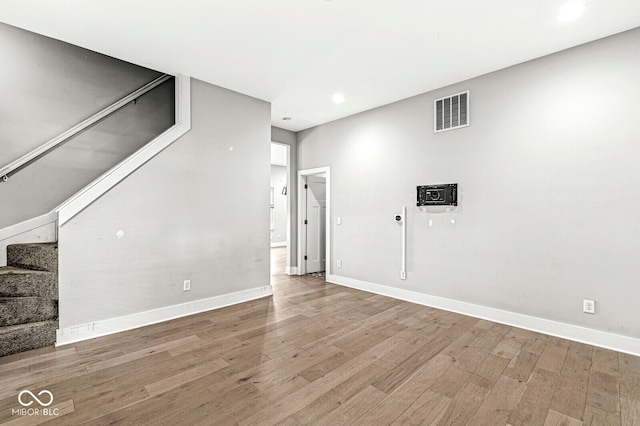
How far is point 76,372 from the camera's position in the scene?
2.36m

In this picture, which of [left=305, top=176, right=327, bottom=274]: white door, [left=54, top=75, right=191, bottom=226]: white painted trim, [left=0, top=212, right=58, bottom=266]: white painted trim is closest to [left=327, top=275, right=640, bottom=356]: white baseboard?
[left=305, top=176, right=327, bottom=274]: white door

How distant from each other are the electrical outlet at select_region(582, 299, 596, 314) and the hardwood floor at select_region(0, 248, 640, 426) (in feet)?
1.11

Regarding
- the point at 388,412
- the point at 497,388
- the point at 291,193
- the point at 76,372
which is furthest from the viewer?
the point at 291,193

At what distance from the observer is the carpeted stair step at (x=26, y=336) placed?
2.59 metres

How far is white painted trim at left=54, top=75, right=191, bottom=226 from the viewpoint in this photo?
2.95 meters

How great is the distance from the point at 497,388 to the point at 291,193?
460cm

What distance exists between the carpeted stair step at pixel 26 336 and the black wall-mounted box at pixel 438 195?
4.32m

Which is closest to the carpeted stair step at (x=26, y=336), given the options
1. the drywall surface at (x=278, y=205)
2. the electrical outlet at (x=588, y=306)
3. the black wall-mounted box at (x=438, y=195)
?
the black wall-mounted box at (x=438, y=195)

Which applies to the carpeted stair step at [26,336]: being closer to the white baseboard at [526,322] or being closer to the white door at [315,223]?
the white baseboard at [526,322]

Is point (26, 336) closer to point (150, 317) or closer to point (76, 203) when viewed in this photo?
point (150, 317)

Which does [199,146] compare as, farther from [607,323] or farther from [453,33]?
[607,323]

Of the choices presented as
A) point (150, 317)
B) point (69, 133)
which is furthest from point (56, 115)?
point (150, 317)

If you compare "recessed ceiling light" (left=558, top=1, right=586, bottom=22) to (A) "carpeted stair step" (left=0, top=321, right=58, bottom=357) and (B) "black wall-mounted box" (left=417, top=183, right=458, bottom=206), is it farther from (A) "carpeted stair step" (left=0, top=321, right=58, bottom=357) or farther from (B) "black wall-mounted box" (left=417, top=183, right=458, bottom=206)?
(A) "carpeted stair step" (left=0, top=321, right=58, bottom=357)

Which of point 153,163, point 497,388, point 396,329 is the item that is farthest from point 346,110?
point 497,388
